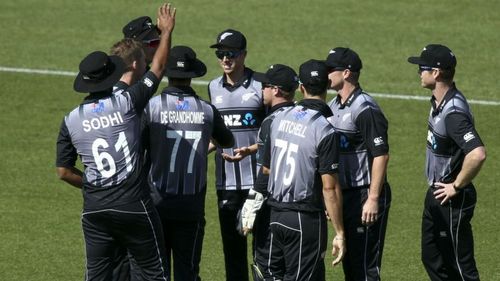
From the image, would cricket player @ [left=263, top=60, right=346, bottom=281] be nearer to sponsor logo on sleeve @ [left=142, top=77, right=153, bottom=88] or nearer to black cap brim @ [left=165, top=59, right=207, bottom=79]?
black cap brim @ [left=165, top=59, right=207, bottom=79]

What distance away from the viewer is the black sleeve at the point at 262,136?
989 centimetres

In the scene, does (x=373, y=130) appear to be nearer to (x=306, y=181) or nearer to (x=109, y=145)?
(x=306, y=181)

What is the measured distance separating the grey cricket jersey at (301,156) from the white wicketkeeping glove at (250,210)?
264 mm

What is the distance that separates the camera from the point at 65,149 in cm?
947

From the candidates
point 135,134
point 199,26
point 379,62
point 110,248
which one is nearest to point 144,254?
point 110,248

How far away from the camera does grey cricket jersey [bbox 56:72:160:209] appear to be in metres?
9.16

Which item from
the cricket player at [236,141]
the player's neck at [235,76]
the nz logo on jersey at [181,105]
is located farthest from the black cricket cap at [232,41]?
the nz logo on jersey at [181,105]

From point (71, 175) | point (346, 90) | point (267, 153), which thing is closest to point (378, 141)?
point (346, 90)

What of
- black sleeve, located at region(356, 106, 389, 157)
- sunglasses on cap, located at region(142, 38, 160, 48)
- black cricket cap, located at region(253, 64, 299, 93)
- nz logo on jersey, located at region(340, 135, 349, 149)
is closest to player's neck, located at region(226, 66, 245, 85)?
sunglasses on cap, located at region(142, 38, 160, 48)

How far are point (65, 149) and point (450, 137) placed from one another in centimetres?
328

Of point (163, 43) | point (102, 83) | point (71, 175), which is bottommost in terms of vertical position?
point (71, 175)

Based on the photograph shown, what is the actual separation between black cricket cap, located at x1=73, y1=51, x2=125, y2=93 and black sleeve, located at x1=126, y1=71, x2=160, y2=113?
0.16m

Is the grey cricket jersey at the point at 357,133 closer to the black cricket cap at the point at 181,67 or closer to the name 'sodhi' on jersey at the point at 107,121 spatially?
the black cricket cap at the point at 181,67

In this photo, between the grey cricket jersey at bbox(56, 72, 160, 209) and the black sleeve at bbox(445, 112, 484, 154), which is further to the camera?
the black sleeve at bbox(445, 112, 484, 154)
